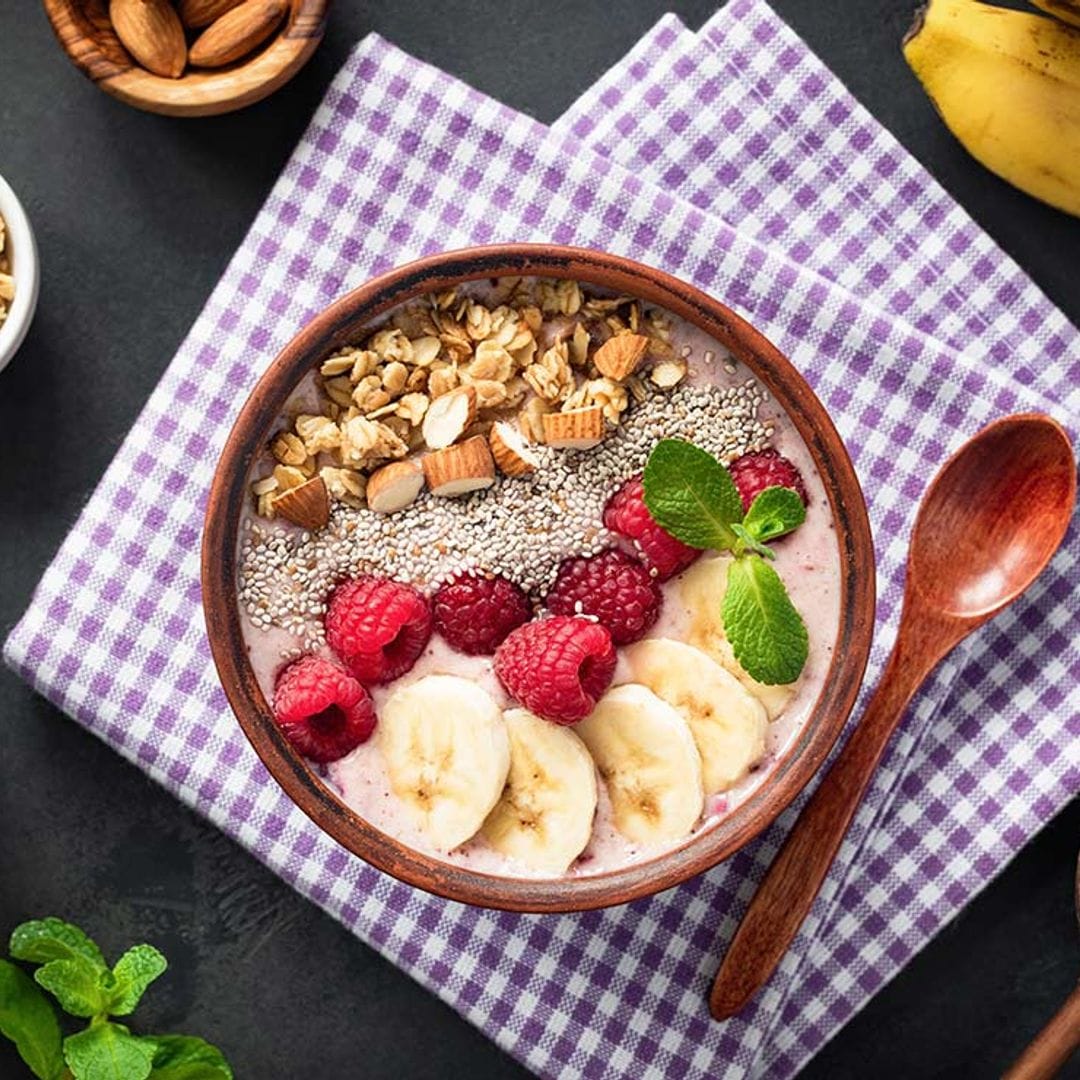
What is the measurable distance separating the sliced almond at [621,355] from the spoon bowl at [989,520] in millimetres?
307

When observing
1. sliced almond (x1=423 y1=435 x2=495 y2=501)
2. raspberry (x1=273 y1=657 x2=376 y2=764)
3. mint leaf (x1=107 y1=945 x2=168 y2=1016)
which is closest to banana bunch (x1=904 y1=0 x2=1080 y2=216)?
sliced almond (x1=423 y1=435 x2=495 y2=501)

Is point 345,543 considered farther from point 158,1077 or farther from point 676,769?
point 158,1077

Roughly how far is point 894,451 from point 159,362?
762 mm

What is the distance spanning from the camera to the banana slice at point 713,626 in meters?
1.35

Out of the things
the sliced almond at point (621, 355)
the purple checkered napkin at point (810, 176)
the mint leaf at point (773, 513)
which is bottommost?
the mint leaf at point (773, 513)

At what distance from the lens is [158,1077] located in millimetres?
1488

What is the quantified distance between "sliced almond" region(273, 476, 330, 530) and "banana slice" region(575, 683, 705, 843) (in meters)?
0.29

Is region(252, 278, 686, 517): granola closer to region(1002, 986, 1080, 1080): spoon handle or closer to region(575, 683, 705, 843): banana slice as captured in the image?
region(575, 683, 705, 843): banana slice

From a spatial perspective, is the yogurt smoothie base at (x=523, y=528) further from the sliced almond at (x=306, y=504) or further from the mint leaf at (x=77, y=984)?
the mint leaf at (x=77, y=984)

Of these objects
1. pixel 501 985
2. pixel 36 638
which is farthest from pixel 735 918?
pixel 36 638

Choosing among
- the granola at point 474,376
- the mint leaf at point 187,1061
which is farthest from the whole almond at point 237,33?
the mint leaf at point 187,1061

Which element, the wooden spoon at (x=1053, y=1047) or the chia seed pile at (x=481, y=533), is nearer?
the chia seed pile at (x=481, y=533)

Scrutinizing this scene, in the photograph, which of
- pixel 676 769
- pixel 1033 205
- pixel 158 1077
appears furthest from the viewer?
pixel 1033 205

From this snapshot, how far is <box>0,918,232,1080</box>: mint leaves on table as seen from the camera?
1430 mm
